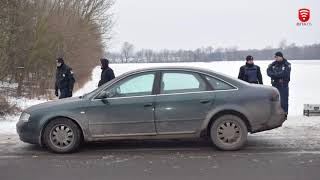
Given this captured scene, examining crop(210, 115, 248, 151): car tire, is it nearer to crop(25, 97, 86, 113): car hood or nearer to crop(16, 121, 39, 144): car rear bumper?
crop(25, 97, 86, 113): car hood

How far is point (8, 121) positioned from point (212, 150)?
6344 millimetres

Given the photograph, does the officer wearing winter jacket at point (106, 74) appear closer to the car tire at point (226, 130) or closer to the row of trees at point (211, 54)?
the car tire at point (226, 130)

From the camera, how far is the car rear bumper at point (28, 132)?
8.66 metres

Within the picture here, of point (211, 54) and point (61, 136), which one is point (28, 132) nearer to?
point (61, 136)

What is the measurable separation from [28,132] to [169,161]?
2558 mm

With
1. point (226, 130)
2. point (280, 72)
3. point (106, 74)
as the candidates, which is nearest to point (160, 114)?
point (226, 130)

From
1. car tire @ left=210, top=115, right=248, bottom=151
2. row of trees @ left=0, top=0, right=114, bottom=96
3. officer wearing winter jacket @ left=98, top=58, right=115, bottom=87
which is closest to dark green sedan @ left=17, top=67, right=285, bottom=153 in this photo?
car tire @ left=210, top=115, right=248, bottom=151

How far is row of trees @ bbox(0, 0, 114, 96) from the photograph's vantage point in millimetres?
16377

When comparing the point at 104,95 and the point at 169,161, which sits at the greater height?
the point at 104,95

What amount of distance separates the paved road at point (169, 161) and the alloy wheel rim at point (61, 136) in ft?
0.80

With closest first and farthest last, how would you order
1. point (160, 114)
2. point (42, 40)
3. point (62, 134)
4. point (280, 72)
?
point (160, 114) < point (62, 134) < point (280, 72) < point (42, 40)

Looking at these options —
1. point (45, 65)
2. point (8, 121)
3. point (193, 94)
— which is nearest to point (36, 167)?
point (193, 94)

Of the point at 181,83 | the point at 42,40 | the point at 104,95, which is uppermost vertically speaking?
the point at 42,40

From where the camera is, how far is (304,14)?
29500 millimetres
